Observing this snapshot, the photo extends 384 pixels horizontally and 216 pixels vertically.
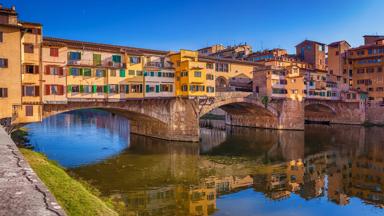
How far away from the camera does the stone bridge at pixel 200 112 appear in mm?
44675

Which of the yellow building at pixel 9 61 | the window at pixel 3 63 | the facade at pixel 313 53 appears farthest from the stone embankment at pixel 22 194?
the facade at pixel 313 53

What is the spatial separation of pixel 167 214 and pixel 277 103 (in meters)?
50.6

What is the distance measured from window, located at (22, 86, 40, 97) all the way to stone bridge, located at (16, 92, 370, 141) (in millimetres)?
4323

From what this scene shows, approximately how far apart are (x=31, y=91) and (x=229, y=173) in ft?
74.4

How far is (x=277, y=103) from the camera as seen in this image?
6500cm

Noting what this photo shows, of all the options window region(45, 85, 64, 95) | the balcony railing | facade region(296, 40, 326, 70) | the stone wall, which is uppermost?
facade region(296, 40, 326, 70)

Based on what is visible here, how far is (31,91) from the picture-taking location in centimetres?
3144

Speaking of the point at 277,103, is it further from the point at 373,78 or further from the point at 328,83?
the point at 373,78

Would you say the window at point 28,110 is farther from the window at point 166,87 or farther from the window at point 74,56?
the window at point 166,87

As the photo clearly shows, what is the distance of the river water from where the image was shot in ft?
71.4

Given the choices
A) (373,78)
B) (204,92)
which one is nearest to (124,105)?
(204,92)

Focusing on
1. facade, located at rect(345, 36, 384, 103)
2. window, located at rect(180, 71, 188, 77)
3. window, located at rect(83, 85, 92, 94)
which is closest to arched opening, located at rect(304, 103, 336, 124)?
facade, located at rect(345, 36, 384, 103)

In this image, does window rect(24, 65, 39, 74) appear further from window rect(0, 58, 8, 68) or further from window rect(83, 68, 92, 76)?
window rect(83, 68, 92, 76)

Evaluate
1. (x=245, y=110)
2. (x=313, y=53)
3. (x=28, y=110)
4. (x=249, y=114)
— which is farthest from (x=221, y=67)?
(x=313, y=53)
